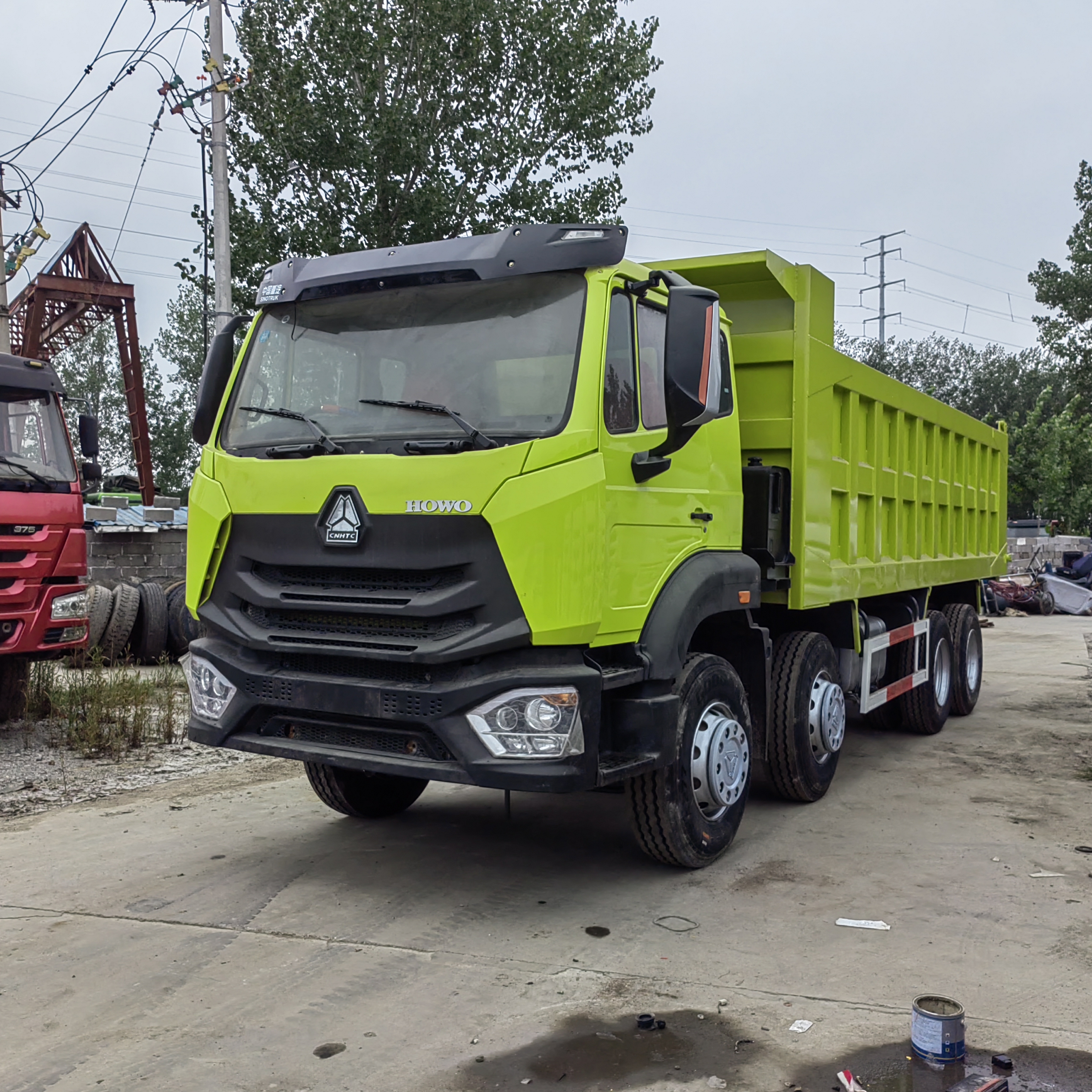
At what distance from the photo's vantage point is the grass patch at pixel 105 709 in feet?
26.5

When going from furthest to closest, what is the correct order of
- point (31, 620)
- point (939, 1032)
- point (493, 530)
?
1. point (31, 620)
2. point (493, 530)
3. point (939, 1032)

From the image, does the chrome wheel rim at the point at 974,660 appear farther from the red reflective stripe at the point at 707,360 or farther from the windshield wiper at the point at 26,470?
the windshield wiper at the point at 26,470

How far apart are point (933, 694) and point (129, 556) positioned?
10.1m

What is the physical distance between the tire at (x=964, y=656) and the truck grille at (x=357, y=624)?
6386mm

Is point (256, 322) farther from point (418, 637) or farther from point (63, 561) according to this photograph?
point (63, 561)

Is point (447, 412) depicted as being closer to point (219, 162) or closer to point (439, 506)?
point (439, 506)

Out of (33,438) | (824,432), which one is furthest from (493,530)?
(33,438)

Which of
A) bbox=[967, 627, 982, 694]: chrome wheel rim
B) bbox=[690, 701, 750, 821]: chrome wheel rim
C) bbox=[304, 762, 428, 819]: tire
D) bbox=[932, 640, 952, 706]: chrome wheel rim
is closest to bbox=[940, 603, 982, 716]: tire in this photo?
bbox=[967, 627, 982, 694]: chrome wheel rim

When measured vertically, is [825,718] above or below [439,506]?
below

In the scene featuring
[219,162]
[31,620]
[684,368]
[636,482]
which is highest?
[219,162]

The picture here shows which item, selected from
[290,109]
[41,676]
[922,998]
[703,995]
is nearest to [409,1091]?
[703,995]

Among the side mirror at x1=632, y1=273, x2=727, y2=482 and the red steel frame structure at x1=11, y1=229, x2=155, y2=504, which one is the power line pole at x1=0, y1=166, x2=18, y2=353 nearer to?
the red steel frame structure at x1=11, y1=229, x2=155, y2=504

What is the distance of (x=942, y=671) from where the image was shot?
364 inches

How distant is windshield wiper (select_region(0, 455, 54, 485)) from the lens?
805 cm
